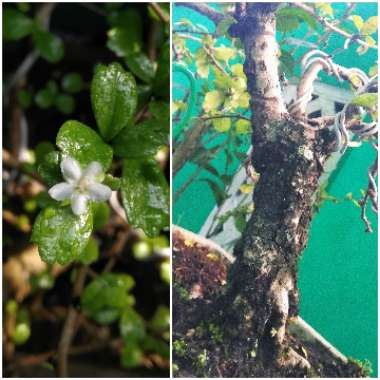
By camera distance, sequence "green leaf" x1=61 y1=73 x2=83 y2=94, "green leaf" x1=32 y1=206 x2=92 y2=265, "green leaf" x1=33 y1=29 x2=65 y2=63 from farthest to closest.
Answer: "green leaf" x1=61 y1=73 x2=83 y2=94, "green leaf" x1=33 y1=29 x2=65 y2=63, "green leaf" x1=32 y1=206 x2=92 y2=265

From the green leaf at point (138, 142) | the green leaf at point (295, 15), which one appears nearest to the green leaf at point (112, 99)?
the green leaf at point (138, 142)

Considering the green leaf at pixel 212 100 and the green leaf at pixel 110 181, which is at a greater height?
the green leaf at pixel 212 100

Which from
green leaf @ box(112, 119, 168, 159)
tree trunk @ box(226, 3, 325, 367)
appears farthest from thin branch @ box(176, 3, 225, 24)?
green leaf @ box(112, 119, 168, 159)

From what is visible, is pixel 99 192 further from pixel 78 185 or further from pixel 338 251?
pixel 338 251

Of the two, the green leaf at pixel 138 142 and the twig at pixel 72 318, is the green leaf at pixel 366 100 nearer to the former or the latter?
the green leaf at pixel 138 142

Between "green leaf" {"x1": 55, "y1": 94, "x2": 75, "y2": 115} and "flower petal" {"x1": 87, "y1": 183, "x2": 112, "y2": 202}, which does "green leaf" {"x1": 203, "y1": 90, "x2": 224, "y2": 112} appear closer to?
"flower petal" {"x1": 87, "y1": 183, "x2": 112, "y2": 202}

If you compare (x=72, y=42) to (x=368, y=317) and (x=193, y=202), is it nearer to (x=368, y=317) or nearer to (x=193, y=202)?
(x=193, y=202)
